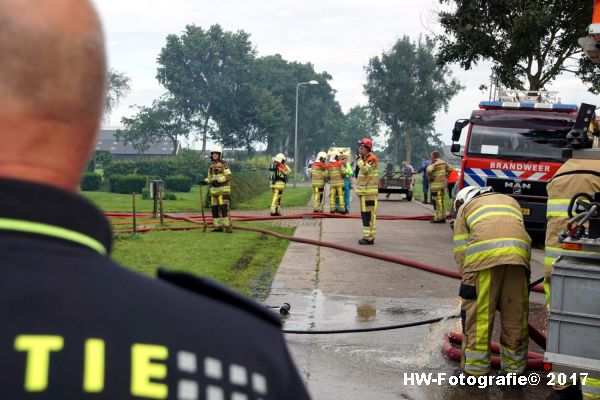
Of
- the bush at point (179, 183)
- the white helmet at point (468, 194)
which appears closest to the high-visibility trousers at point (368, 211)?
the white helmet at point (468, 194)

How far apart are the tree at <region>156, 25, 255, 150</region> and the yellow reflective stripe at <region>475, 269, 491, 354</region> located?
78.0 metres

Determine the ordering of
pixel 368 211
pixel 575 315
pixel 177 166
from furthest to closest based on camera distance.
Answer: pixel 177 166 < pixel 368 211 < pixel 575 315

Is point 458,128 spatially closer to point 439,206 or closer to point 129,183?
point 439,206

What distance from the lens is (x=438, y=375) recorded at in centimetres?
656

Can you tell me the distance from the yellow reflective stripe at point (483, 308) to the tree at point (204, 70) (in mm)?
77952

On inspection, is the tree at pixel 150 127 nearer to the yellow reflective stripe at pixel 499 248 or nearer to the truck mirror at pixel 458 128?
the truck mirror at pixel 458 128

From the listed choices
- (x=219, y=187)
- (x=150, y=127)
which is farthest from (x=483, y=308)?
(x=150, y=127)

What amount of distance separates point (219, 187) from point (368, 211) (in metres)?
3.16

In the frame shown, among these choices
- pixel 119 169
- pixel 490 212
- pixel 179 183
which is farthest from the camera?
pixel 119 169

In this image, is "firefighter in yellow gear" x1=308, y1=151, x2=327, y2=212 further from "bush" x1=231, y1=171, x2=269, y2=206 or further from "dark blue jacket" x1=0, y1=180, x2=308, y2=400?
"dark blue jacket" x1=0, y1=180, x2=308, y2=400

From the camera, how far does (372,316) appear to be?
28.3ft

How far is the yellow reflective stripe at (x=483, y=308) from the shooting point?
6.16 meters

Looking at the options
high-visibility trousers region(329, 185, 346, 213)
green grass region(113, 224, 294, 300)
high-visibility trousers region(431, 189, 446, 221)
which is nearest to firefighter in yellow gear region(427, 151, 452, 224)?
high-visibility trousers region(431, 189, 446, 221)

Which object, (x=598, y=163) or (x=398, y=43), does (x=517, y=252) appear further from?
(x=398, y=43)
